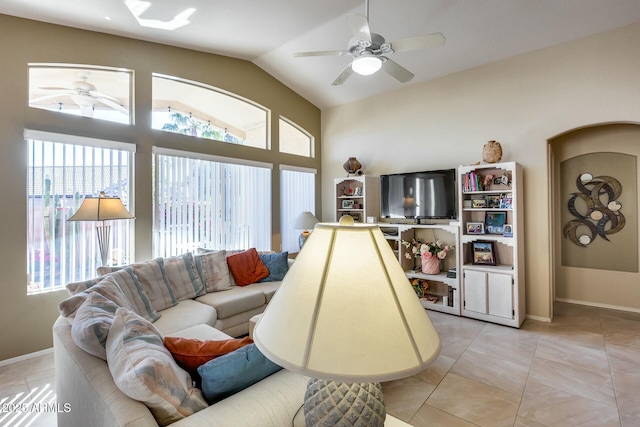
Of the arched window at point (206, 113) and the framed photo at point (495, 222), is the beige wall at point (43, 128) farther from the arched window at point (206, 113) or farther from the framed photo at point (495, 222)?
the framed photo at point (495, 222)

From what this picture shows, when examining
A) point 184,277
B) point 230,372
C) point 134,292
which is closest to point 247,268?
point 184,277

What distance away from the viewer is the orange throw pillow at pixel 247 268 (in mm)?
3664

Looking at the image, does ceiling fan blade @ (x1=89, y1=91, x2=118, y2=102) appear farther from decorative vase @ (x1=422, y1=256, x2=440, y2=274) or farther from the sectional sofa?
decorative vase @ (x1=422, y1=256, x2=440, y2=274)

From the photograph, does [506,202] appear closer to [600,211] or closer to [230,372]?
[600,211]

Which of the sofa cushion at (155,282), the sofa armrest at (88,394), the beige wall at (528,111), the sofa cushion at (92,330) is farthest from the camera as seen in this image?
the beige wall at (528,111)

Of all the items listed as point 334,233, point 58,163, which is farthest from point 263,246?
point 334,233

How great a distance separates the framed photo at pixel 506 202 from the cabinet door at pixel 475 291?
33.5 inches

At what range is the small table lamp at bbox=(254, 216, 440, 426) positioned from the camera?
618 mm

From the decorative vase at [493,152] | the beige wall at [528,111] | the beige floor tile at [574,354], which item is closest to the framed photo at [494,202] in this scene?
the beige wall at [528,111]

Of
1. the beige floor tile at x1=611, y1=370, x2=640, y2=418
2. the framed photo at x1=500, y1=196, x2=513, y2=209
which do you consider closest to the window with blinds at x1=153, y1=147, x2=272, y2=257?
the framed photo at x1=500, y1=196, x2=513, y2=209

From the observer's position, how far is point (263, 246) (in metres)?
4.92

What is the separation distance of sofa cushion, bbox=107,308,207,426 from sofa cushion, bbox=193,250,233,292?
206cm

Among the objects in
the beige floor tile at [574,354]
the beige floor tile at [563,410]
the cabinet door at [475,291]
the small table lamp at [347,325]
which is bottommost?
the beige floor tile at [563,410]

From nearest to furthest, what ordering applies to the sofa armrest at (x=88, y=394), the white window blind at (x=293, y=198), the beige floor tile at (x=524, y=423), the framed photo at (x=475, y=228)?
the sofa armrest at (x=88, y=394) < the beige floor tile at (x=524, y=423) < the framed photo at (x=475, y=228) < the white window blind at (x=293, y=198)
